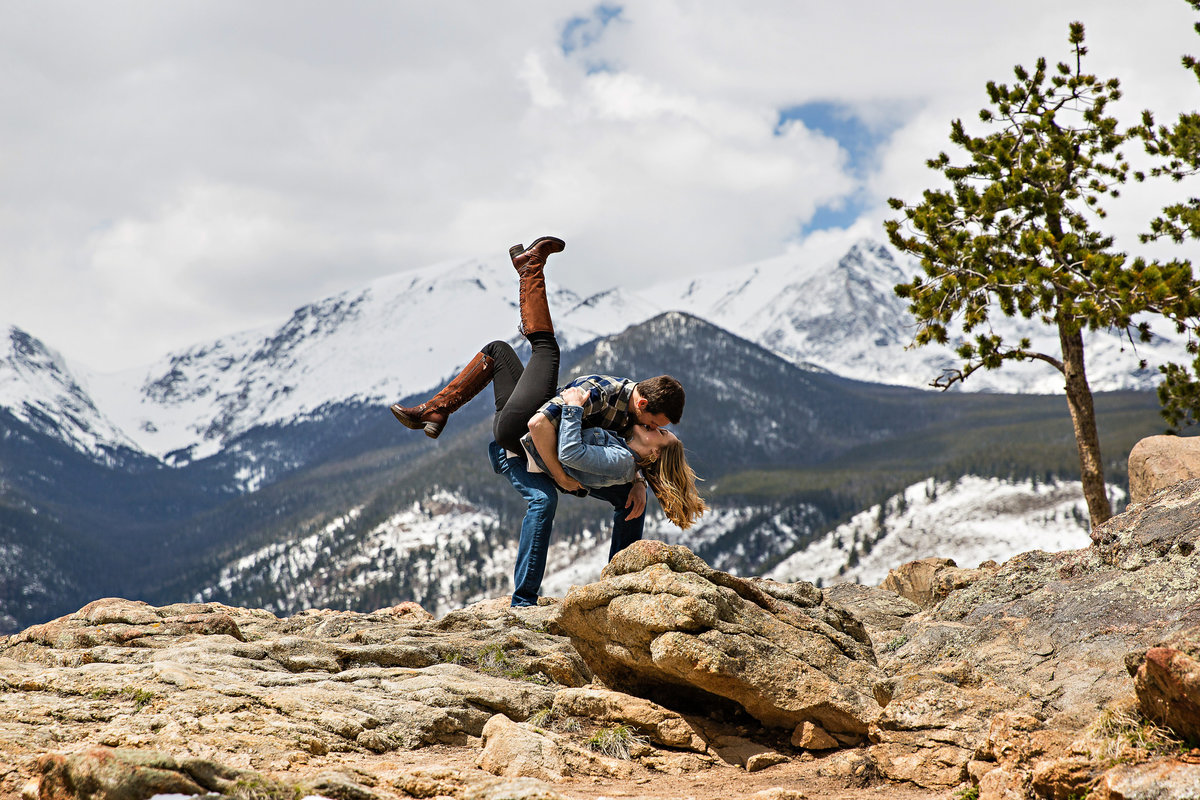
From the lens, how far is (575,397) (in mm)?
9906

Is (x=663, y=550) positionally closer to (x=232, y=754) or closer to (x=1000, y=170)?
(x=232, y=754)

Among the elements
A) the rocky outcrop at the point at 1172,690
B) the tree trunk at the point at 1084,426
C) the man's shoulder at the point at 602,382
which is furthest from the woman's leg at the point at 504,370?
the tree trunk at the point at 1084,426

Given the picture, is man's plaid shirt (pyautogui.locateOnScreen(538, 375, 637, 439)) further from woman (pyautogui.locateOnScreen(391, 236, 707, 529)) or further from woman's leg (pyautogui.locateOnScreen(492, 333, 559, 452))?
woman's leg (pyautogui.locateOnScreen(492, 333, 559, 452))

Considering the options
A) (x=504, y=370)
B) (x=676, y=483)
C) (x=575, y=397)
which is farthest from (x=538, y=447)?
(x=504, y=370)

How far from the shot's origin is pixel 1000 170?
19.3 metres

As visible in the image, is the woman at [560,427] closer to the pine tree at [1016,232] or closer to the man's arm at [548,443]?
the man's arm at [548,443]

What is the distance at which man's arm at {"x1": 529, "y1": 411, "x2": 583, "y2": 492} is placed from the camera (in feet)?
32.6

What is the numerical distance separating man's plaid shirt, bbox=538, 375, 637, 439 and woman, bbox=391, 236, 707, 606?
0.06 metres

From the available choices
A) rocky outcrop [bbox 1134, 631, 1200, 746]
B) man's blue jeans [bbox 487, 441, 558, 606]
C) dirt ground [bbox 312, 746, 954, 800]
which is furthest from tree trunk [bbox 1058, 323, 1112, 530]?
rocky outcrop [bbox 1134, 631, 1200, 746]

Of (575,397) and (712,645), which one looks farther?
(575,397)

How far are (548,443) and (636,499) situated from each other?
4.26 ft

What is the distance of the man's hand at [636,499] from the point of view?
1048cm

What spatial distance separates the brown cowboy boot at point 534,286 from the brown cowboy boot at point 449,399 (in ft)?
2.45

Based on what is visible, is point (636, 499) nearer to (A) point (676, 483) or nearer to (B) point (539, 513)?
(A) point (676, 483)
